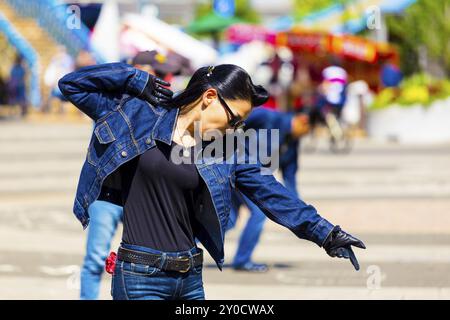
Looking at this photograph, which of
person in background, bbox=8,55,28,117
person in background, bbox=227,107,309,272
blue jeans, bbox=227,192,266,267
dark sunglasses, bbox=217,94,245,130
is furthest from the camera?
person in background, bbox=8,55,28,117

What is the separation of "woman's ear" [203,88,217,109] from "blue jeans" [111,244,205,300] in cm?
60

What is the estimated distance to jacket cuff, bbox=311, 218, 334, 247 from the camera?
4730 mm

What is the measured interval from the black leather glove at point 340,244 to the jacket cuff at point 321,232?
0.02 metres

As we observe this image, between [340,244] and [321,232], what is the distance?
10 cm

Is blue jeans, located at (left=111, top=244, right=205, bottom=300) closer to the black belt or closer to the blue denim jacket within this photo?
the black belt

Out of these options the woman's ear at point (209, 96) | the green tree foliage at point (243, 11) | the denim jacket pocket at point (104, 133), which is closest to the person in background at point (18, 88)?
the green tree foliage at point (243, 11)

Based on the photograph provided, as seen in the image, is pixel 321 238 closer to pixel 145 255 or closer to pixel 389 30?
pixel 145 255

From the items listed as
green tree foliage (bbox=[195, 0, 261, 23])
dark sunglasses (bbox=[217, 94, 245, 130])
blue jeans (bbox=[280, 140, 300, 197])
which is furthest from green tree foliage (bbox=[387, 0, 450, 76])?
dark sunglasses (bbox=[217, 94, 245, 130])

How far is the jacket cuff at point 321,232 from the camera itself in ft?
15.5

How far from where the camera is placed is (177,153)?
4.71 meters

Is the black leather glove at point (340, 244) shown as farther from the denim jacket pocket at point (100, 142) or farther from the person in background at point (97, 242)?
the person in background at point (97, 242)

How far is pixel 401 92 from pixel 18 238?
15.1m

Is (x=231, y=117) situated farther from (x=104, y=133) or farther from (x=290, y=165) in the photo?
(x=290, y=165)
